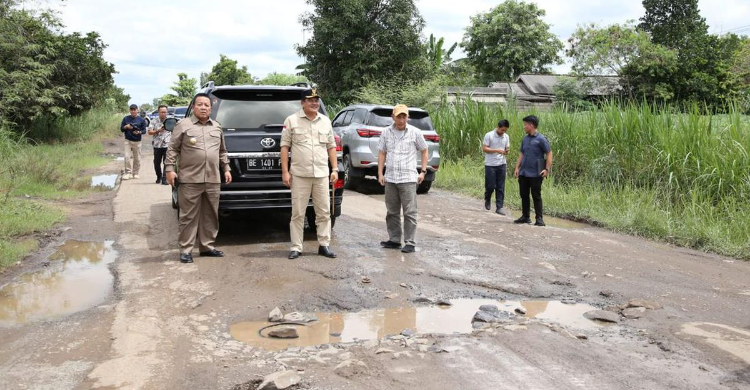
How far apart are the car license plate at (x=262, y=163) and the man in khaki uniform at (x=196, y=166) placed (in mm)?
387

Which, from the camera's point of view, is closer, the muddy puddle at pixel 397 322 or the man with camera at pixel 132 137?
the muddy puddle at pixel 397 322

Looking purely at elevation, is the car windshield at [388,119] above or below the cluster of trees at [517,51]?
below

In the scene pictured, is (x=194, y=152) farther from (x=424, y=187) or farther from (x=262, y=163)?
(x=424, y=187)

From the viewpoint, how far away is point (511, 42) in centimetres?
5362

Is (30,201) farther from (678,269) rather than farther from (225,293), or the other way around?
(678,269)

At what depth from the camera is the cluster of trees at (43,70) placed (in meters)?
21.0

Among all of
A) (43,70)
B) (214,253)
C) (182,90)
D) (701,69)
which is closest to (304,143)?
(214,253)

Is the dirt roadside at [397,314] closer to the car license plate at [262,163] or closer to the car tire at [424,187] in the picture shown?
the car license plate at [262,163]

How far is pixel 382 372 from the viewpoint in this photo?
4.02m

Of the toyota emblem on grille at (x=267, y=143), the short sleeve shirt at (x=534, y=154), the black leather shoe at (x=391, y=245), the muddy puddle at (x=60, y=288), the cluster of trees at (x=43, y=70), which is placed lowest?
the muddy puddle at (x=60, y=288)

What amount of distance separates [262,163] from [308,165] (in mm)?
803

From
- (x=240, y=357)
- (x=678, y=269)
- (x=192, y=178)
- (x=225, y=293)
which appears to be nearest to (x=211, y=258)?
(x=192, y=178)

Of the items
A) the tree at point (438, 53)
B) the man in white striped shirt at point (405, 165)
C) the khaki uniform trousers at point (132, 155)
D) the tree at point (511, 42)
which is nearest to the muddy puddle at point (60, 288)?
the man in white striped shirt at point (405, 165)

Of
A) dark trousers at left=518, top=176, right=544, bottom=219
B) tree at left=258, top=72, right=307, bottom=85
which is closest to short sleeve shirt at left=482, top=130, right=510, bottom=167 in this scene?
dark trousers at left=518, top=176, right=544, bottom=219
